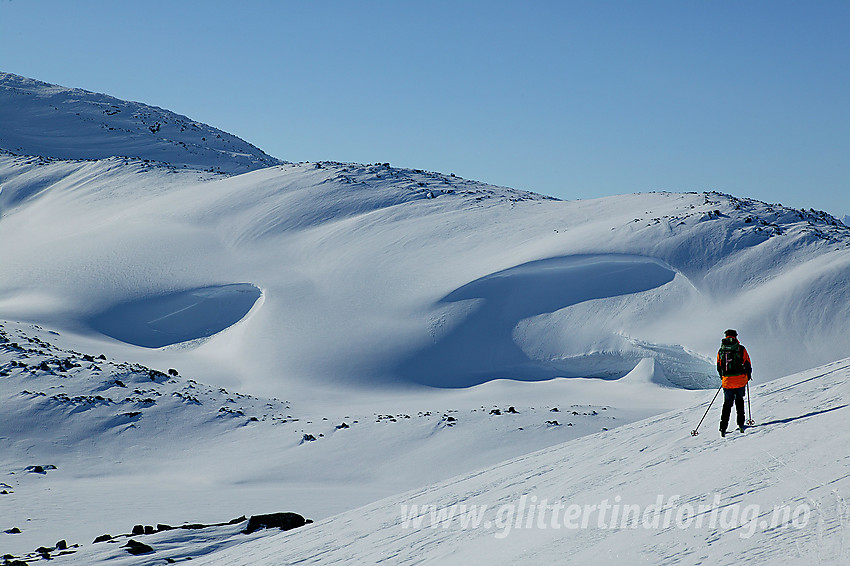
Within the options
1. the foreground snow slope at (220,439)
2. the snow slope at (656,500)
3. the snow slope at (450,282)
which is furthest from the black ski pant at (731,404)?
the snow slope at (450,282)

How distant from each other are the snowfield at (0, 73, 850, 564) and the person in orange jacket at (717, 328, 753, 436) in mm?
336

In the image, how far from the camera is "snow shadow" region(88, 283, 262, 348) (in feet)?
108

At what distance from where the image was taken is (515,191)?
5309 centimetres

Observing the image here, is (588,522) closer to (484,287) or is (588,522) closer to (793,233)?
(484,287)

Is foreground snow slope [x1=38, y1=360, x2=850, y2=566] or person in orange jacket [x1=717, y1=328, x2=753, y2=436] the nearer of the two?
foreground snow slope [x1=38, y1=360, x2=850, y2=566]

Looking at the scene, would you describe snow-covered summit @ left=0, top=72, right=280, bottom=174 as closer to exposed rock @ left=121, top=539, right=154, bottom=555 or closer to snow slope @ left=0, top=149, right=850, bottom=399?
snow slope @ left=0, top=149, right=850, bottom=399

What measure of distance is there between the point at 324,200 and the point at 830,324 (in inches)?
1076

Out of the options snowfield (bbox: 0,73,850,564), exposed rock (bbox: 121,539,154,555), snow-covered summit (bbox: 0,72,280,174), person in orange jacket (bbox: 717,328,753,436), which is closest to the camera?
snowfield (bbox: 0,73,850,564)

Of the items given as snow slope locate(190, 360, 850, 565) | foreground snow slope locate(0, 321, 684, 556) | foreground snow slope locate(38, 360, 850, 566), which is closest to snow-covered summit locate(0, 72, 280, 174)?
foreground snow slope locate(0, 321, 684, 556)

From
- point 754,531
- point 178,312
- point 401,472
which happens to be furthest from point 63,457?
Result: point 754,531

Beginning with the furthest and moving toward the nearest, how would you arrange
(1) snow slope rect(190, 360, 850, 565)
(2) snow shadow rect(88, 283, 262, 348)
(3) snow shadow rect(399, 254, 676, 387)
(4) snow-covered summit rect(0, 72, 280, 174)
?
(4) snow-covered summit rect(0, 72, 280, 174), (2) snow shadow rect(88, 283, 262, 348), (3) snow shadow rect(399, 254, 676, 387), (1) snow slope rect(190, 360, 850, 565)

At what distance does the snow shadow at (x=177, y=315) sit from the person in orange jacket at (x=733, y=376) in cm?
2759

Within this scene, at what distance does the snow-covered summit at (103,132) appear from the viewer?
7819 cm

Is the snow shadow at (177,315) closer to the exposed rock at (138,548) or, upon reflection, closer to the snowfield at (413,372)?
the snowfield at (413,372)
